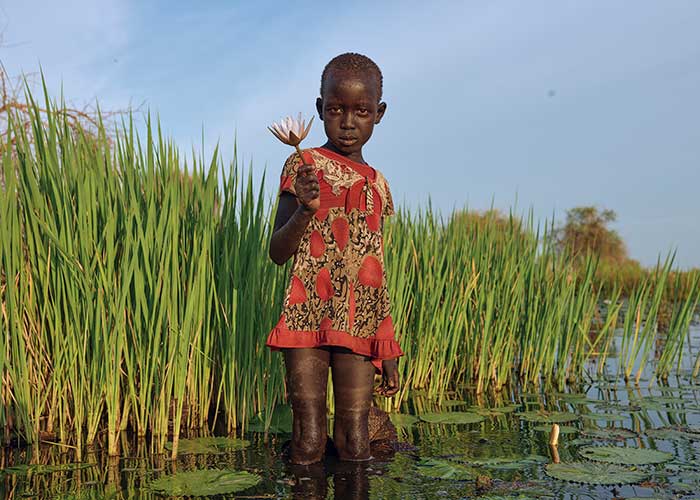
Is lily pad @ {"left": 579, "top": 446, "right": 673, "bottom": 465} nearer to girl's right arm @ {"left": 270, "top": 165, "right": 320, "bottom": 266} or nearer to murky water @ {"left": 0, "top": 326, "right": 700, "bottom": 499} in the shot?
murky water @ {"left": 0, "top": 326, "right": 700, "bottom": 499}

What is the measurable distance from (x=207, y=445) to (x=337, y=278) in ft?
4.15

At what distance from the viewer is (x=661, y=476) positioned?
2.71 meters

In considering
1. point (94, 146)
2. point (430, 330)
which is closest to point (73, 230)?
point (94, 146)

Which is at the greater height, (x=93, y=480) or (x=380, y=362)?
(x=380, y=362)

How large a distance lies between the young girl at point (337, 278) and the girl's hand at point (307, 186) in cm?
28

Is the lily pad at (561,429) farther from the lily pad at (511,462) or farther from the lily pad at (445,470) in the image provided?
the lily pad at (445,470)

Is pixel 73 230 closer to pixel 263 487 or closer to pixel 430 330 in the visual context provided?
pixel 263 487

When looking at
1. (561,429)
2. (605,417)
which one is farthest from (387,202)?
(605,417)

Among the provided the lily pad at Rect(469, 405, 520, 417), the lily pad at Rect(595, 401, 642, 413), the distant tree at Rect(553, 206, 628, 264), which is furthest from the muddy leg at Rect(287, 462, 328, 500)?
the distant tree at Rect(553, 206, 628, 264)

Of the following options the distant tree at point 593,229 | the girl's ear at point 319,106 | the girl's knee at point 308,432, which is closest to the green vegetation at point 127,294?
the girl's knee at point 308,432

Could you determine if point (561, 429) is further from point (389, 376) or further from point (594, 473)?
point (389, 376)

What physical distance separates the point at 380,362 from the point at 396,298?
1.24m

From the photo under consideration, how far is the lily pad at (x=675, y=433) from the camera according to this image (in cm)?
340

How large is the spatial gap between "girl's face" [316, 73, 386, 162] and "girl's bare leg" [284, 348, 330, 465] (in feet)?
2.64
